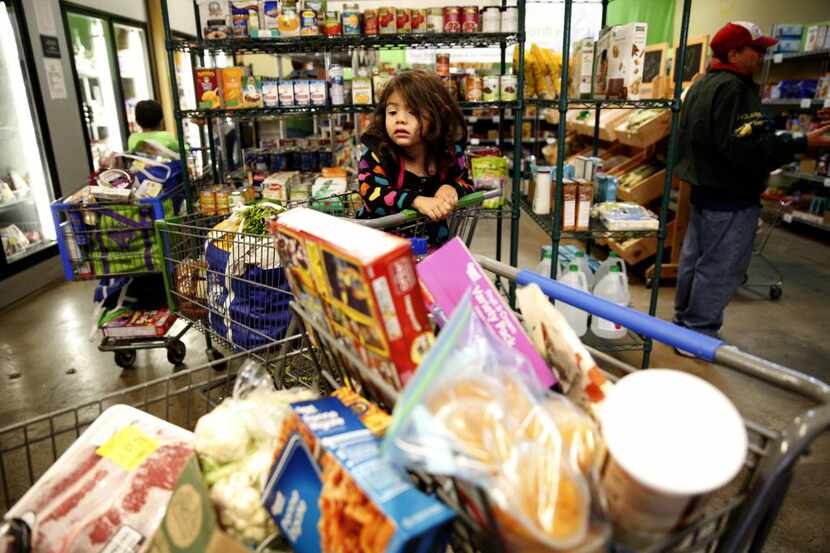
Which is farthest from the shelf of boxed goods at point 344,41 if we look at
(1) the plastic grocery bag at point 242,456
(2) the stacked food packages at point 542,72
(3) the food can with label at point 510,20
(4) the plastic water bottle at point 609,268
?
(1) the plastic grocery bag at point 242,456

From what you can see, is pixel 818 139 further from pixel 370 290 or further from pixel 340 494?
pixel 340 494

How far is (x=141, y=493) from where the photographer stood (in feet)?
3.01

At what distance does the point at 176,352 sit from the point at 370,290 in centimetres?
305

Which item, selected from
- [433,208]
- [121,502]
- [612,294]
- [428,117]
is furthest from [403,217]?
[612,294]

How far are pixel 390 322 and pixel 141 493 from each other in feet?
1.72

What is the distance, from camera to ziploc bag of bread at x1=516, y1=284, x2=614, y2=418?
2.82ft

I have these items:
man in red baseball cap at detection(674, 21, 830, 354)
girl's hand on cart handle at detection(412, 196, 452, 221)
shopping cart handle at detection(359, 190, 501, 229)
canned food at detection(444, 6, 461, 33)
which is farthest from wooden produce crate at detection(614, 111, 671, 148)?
girl's hand on cart handle at detection(412, 196, 452, 221)

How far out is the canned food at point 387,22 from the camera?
3.26 m

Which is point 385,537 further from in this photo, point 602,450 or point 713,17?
point 713,17

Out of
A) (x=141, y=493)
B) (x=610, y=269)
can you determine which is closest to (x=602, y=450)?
(x=141, y=493)

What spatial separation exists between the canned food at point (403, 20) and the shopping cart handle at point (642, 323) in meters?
2.55

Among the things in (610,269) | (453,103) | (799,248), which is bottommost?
(799,248)

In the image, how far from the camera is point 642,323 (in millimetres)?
1001

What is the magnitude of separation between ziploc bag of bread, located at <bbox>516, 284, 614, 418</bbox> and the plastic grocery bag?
456 millimetres
